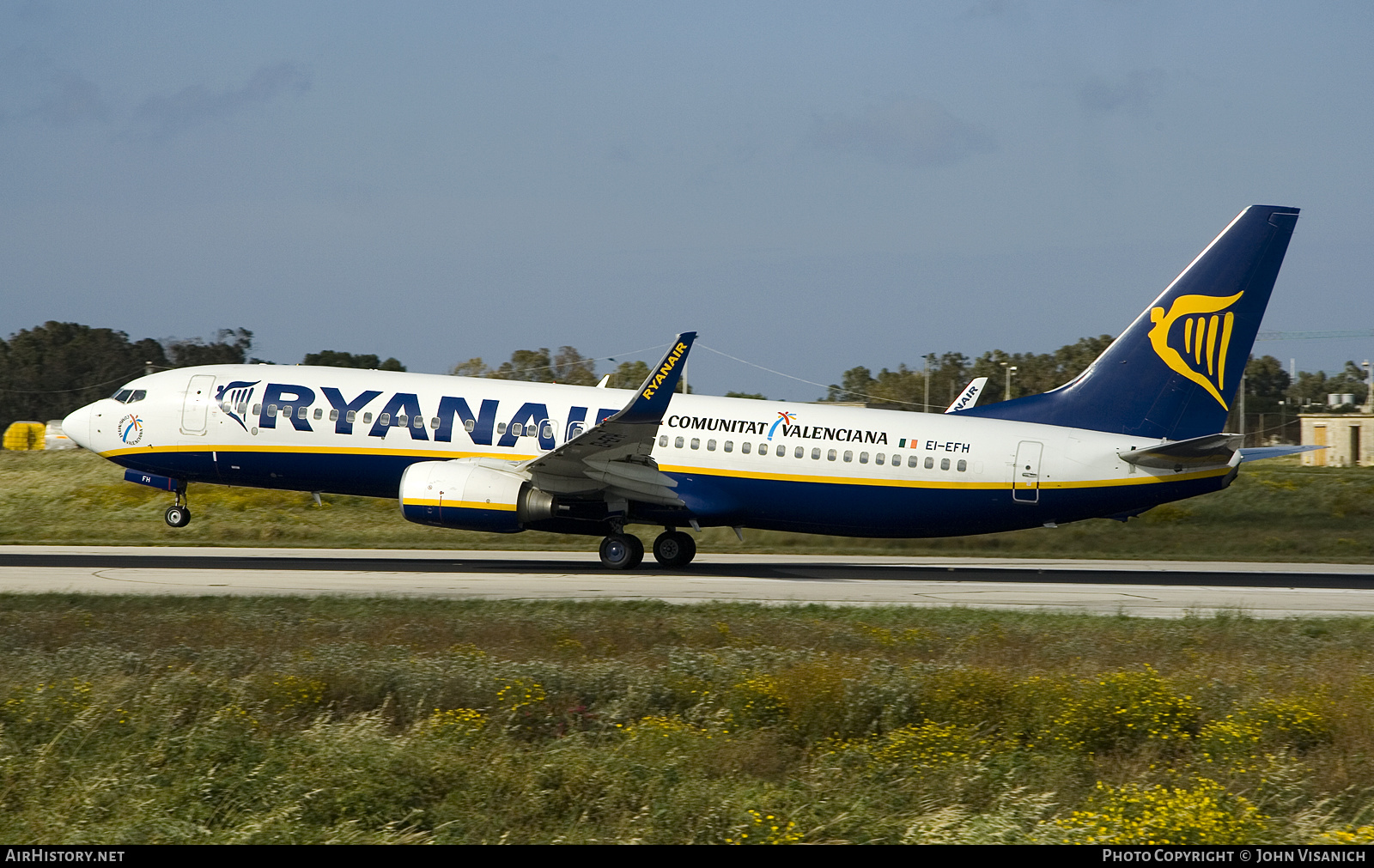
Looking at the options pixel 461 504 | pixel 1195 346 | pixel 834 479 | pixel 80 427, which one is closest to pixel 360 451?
pixel 461 504

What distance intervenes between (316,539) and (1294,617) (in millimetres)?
24852

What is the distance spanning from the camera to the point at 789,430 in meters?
26.0

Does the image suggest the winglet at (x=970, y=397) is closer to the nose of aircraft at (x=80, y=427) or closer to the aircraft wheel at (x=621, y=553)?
the aircraft wheel at (x=621, y=553)

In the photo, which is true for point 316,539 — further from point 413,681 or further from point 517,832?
point 517,832

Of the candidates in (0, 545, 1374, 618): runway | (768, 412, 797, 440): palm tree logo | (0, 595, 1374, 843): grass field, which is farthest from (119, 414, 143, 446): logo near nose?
(768, 412, 797, 440): palm tree logo

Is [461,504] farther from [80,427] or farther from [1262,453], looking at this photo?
[1262,453]

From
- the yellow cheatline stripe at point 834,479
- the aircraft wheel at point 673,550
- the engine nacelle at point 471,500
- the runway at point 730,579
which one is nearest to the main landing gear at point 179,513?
the runway at point 730,579

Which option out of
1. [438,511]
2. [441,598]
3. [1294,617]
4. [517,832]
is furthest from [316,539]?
[517,832]

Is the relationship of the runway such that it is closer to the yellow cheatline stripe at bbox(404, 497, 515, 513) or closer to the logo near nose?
the yellow cheatline stripe at bbox(404, 497, 515, 513)

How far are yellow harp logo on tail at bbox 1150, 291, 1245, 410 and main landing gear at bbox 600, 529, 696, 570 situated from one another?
1141 centimetres

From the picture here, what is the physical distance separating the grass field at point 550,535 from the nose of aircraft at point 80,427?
3478 mm

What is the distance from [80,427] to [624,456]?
13.6 meters

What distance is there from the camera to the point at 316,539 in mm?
33469

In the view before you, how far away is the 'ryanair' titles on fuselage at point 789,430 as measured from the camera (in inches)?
1022
